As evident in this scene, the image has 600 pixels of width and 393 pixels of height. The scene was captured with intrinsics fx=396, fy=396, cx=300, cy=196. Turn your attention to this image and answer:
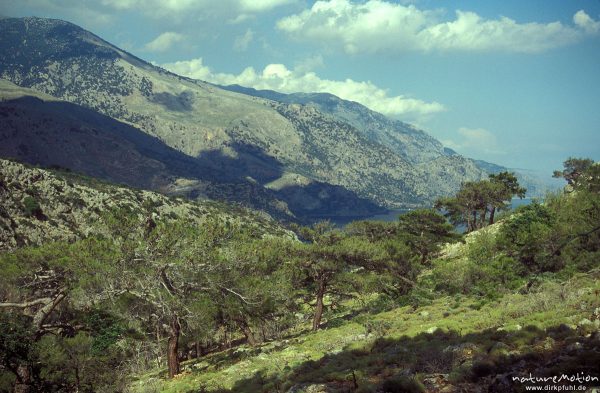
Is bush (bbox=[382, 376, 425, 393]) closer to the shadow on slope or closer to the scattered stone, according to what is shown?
the shadow on slope

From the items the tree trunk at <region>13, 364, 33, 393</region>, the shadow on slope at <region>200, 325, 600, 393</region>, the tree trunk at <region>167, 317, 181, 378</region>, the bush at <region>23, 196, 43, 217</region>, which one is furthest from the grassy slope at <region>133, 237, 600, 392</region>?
the bush at <region>23, 196, 43, 217</region>

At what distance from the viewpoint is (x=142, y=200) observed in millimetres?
147750

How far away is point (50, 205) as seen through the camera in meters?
109

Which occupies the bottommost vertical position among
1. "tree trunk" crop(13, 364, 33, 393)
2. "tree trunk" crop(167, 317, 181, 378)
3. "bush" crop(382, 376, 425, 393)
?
"tree trunk" crop(167, 317, 181, 378)

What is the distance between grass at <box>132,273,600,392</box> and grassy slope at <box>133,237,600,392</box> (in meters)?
0.05

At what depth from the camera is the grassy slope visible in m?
12.5

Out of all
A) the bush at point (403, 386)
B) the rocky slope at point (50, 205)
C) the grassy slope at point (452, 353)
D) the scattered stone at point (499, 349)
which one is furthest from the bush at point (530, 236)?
the rocky slope at point (50, 205)

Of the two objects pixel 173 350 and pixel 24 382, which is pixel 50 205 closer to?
pixel 173 350

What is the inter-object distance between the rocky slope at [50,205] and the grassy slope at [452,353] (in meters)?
55.7

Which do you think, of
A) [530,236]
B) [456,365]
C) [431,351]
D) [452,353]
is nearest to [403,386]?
[456,365]

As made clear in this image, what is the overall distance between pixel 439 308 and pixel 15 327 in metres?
32.3

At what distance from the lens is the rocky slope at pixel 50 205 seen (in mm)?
90938

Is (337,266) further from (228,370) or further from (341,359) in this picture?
(341,359)

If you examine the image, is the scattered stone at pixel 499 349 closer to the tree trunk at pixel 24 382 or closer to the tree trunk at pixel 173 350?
the tree trunk at pixel 24 382
